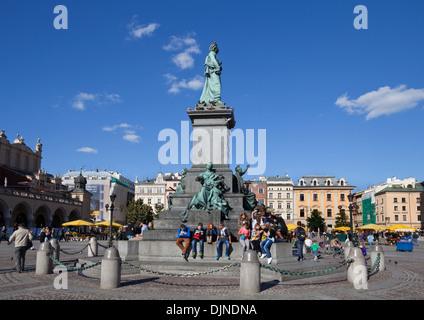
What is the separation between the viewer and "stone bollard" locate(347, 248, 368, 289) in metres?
10.8

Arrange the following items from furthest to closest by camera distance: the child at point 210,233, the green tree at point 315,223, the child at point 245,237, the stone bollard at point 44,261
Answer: the green tree at point 315,223 → the child at point 210,233 → the child at point 245,237 → the stone bollard at point 44,261

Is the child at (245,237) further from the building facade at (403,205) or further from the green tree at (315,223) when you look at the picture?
the building facade at (403,205)

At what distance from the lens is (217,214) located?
632 inches

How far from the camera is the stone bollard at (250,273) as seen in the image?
375 inches

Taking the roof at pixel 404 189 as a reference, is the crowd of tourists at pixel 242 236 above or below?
below

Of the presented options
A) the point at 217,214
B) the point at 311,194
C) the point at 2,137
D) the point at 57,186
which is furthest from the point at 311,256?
the point at 311,194

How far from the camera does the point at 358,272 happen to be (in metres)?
10.9

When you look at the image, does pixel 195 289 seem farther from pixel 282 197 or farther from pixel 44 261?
pixel 282 197

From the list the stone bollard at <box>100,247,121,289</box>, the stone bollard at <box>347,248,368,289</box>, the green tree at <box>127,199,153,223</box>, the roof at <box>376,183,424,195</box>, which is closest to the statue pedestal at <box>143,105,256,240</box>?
the stone bollard at <box>347,248,368,289</box>

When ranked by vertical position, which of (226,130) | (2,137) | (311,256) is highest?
(2,137)

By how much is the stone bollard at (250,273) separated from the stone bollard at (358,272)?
116 inches

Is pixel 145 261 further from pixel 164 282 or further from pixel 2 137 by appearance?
pixel 2 137

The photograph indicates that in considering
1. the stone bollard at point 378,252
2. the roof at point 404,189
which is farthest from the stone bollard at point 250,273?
the roof at point 404,189
